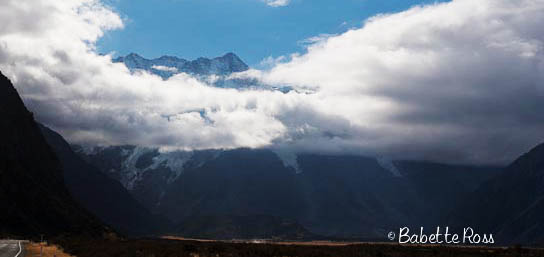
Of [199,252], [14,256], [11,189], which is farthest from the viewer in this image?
[11,189]

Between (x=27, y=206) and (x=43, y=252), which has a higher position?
(x=27, y=206)

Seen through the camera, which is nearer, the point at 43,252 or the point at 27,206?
the point at 43,252

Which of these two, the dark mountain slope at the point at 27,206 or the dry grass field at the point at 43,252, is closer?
the dry grass field at the point at 43,252

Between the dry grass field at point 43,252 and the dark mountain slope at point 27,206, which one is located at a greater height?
the dark mountain slope at point 27,206

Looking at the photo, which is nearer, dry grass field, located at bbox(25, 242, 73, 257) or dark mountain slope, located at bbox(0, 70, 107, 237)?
dry grass field, located at bbox(25, 242, 73, 257)

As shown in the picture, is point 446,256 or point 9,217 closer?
point 446,256

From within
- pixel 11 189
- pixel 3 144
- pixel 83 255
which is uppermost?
pixel 3 144

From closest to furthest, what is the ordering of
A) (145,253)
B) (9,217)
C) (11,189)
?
(145,253) < (9,217) < (11,189)

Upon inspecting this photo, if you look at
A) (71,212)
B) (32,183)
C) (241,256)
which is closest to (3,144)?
(32,183)

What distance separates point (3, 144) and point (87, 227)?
120ft

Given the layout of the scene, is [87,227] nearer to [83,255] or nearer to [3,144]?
[3,144]

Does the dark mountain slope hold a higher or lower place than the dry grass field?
higher

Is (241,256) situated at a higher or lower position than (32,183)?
lower

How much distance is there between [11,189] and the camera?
176 metres
